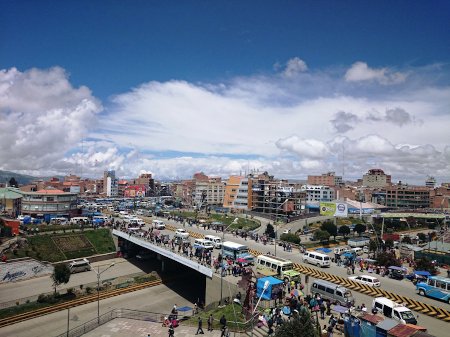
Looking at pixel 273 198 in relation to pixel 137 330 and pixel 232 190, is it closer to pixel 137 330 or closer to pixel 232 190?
pixel 232 190

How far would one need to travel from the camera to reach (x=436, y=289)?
2867 centimetres

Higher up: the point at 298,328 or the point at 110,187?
the point at 110,187

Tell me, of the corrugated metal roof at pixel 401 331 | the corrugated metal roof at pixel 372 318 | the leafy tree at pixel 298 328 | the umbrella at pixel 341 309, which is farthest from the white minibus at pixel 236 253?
the leafy tree at pixel 298 328

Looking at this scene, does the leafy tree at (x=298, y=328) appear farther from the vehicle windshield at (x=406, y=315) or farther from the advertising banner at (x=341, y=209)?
the advertising banner at (x=341, y=209)

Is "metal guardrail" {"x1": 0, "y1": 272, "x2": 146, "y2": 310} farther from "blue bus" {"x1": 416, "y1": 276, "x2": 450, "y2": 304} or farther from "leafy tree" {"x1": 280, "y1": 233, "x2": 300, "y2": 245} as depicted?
"blue bus" {"x1": 416, "y1": 276, "x2": 450, "y2": 304}

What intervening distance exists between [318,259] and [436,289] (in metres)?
12.0

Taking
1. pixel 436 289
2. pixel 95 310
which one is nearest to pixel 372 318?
pixel 436 289

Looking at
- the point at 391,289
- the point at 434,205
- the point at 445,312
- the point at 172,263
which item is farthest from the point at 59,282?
the point at 434,205

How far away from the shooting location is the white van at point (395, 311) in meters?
22.9

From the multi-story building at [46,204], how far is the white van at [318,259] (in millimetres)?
A: 55718

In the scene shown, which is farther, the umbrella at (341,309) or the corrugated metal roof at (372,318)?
the umbrella at (341,309)

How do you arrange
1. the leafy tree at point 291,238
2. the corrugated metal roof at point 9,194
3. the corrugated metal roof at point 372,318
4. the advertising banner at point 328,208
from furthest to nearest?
1. the advertising banner at point 328,208
2. the corrugated metal roof at point 9,194
3. the leafy tree at point 291,238
4. the corrugated metal roof at point 372,318

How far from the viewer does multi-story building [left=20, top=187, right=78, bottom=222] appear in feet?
240

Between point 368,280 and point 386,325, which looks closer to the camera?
point 386,325
